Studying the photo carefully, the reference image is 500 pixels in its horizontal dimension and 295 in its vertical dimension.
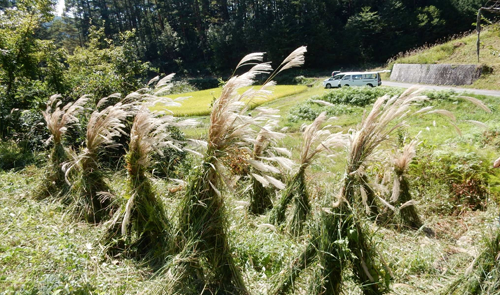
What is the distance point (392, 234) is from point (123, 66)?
762cm

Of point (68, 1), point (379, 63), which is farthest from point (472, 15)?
point (68, 1)

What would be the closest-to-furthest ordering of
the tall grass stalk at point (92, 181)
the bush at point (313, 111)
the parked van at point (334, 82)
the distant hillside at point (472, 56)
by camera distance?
the tall grass stalk at point (92, 181), the bush at point (313, 111), the distant hillside at point (472, 56), the parked van at point (334, 82)

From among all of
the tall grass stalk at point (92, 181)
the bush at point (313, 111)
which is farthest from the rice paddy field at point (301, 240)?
the bush at point (313, 111)

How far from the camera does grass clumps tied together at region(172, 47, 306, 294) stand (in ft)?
7.73

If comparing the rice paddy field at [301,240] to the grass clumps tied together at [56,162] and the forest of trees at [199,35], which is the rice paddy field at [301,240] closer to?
the grass clumps tied together at [56,162]

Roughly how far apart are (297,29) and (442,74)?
30.3 metres

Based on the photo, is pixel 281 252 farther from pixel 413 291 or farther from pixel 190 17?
pixel 190 17

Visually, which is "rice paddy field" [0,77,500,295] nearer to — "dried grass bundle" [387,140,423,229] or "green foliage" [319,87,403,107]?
"dried grass bundle" [387,140,423,229]

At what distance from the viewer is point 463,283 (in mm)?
2180

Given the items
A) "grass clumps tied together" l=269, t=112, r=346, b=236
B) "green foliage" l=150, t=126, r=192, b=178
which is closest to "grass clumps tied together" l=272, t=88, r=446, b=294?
"grass clumps tied together" l=269, t=112, r=346, b=236

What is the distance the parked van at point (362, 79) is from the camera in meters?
22.3

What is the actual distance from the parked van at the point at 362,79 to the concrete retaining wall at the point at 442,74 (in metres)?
2.16

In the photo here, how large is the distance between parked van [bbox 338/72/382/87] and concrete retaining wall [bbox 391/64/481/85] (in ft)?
7.10

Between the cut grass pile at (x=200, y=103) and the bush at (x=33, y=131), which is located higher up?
the bush at (x=33, y=131)
